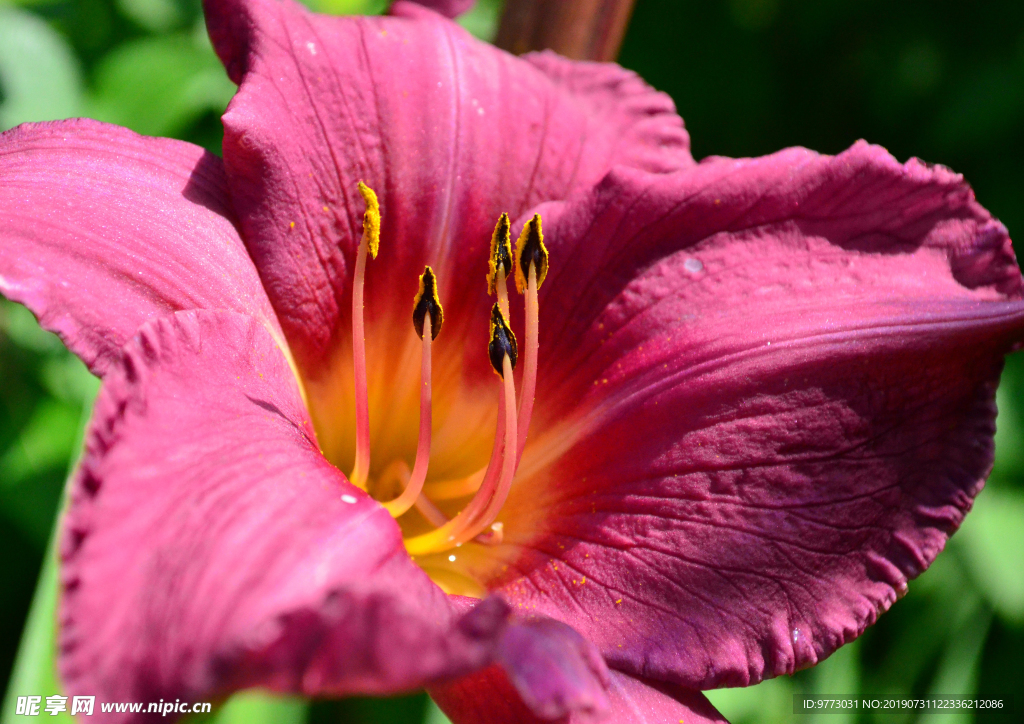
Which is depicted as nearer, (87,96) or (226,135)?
(226,135)

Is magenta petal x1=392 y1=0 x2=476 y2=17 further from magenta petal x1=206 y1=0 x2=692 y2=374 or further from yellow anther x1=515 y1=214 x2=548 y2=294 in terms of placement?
yellow anther x1=515 y1=214 x2=548 y2=294

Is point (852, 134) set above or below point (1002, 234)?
below

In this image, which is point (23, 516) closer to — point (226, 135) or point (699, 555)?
point (226, 135)

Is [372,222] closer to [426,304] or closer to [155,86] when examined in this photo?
[426,304]

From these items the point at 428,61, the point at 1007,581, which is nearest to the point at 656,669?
the point at 428,61

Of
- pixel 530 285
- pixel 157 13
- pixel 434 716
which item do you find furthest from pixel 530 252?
pixel 157 13

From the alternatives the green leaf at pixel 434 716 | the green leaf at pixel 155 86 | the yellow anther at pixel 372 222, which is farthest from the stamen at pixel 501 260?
the green leaf at pixel 155 86

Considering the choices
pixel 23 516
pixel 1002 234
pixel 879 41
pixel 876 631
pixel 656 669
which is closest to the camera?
pixel 656 669
